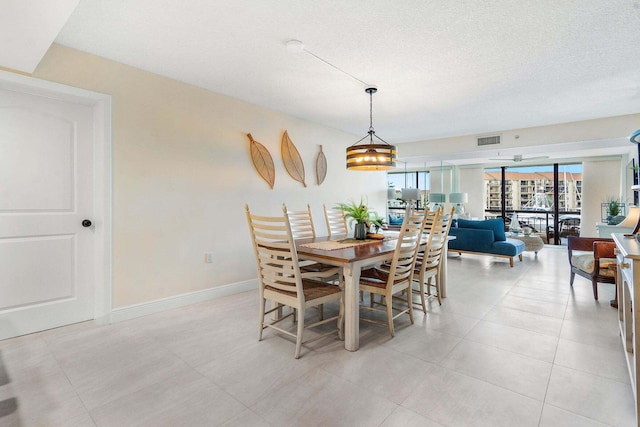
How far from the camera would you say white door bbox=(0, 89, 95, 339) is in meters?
2.60

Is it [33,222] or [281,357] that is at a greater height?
[33,222]

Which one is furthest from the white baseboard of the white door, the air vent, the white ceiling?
the air vent

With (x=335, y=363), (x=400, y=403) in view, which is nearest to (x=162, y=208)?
(x=335, y=363)

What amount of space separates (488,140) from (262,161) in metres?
4.33

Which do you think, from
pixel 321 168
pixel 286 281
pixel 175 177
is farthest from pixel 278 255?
pixel 321 168

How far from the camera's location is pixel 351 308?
2.41m

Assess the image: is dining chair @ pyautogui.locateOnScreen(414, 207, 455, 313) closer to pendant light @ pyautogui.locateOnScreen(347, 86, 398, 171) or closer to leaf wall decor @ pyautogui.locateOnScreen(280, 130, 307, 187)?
pendant light @ pyautogui.locateOnScreen(347, 86, 398, 171)

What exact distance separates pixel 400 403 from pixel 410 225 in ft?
4.67

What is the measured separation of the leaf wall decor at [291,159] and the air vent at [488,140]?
3571mm

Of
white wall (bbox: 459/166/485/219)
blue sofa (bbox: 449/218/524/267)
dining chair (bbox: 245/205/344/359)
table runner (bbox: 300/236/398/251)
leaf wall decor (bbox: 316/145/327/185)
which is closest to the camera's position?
dining chair (bbox: 245/205/344/359)

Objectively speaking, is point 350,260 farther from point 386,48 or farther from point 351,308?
point 386,48

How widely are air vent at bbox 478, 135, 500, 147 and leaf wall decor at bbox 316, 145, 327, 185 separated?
10.1 feet

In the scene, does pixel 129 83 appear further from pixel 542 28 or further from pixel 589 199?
pixel 589 199

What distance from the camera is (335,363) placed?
2.19 metres
